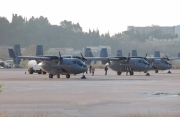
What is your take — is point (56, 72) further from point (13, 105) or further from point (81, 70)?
point (13, 105)

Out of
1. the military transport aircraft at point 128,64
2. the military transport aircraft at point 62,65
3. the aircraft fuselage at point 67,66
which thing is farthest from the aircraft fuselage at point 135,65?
the aircraft fuselage at point 67,66

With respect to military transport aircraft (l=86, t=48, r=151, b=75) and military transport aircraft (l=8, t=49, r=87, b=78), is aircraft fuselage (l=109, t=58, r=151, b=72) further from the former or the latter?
military transport aircraft (l=8, t=49, r=87, b=78)

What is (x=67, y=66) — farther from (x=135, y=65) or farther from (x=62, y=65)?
(x=135, y=65)

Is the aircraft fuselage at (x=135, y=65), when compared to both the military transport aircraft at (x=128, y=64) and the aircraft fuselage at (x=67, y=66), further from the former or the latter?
the aircraft fuselage at (x=67, y=66)

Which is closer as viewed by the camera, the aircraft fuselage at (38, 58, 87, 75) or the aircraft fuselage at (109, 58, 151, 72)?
the aircraft fuselage at (38, 58, 87, 75)

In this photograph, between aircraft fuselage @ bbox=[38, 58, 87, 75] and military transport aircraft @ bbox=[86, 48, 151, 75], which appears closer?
aircraft fuselage @ bbox=[38, 58, 87, 75]

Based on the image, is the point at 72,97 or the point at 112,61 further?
the point at 112,61

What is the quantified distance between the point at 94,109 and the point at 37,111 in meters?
2.78

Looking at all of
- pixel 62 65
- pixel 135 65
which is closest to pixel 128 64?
pixel 135 65

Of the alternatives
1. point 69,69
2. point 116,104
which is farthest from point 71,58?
point 116,104

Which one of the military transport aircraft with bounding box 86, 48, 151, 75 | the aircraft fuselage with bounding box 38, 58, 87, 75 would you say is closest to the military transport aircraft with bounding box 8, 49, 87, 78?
the aircraft fuselage with bounding box 38, 58, 87, 75

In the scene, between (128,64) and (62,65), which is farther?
(128,64)

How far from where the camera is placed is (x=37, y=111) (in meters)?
24.4

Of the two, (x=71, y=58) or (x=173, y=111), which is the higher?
(x=71, y=58)
